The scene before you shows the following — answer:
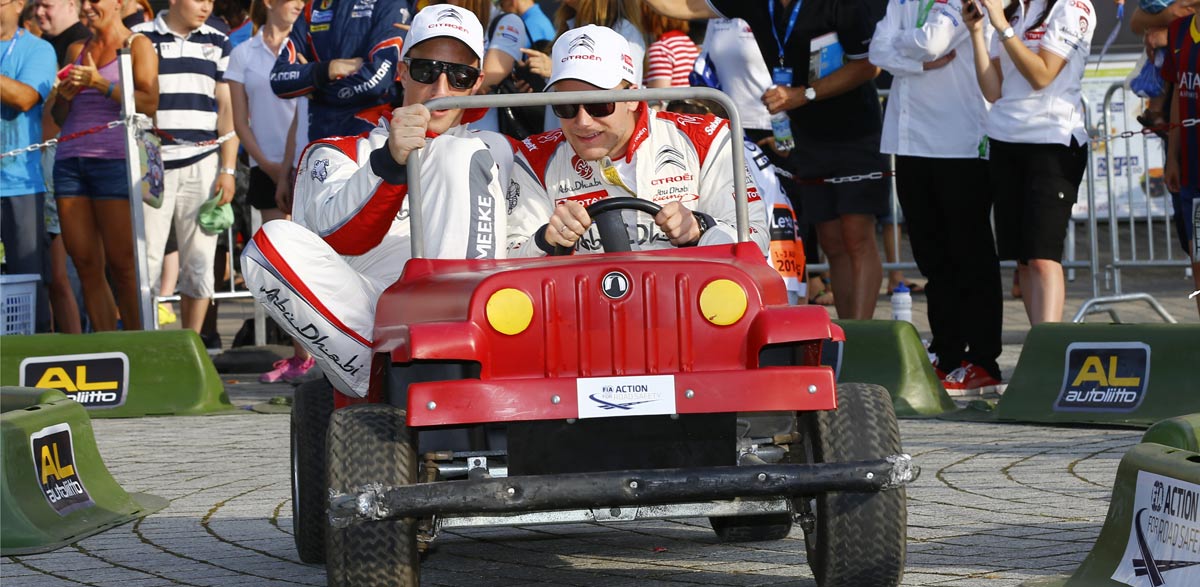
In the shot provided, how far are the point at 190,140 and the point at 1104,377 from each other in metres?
5.89

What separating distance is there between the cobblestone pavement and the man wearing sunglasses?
3.05 ft

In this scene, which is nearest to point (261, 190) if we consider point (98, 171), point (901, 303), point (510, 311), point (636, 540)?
point (98, 171)

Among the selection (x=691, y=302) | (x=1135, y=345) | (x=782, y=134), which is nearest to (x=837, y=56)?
(x=782, y=134)

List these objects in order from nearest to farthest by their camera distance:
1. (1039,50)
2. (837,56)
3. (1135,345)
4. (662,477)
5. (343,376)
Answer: (662,477) < (343,376) < (1135,345) < (1039,50) < (837,56)

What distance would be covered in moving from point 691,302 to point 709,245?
30.5 inches

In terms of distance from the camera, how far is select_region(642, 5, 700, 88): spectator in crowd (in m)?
9.41

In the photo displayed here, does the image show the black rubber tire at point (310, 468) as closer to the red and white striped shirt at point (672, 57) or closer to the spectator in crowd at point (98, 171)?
the red and white striped shirt at point (672, 57)

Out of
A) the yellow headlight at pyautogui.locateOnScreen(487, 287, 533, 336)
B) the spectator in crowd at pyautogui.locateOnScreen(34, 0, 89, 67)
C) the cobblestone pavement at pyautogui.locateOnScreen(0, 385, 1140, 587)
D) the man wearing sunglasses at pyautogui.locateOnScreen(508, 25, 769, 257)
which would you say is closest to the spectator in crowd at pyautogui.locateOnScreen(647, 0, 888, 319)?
the cobblestone pavement at pyautogui.locateOnScreen(0, 385, 1140, 587)

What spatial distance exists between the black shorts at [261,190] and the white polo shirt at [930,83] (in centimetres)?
382

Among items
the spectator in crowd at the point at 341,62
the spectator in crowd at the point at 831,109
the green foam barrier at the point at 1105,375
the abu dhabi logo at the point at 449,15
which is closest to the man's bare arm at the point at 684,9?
the spectator in crowd at the point at 831,109

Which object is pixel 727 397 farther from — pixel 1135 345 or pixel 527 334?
pixel 1135 345

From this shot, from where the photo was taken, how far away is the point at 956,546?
5047mm

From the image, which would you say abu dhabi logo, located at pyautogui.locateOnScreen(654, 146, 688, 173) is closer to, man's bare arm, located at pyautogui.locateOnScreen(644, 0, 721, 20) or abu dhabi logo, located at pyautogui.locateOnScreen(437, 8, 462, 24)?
abu dhabi logo, located at pyautogui.locateOnScreen(437, 8, 462, 24)

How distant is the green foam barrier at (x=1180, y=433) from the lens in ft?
13.6
